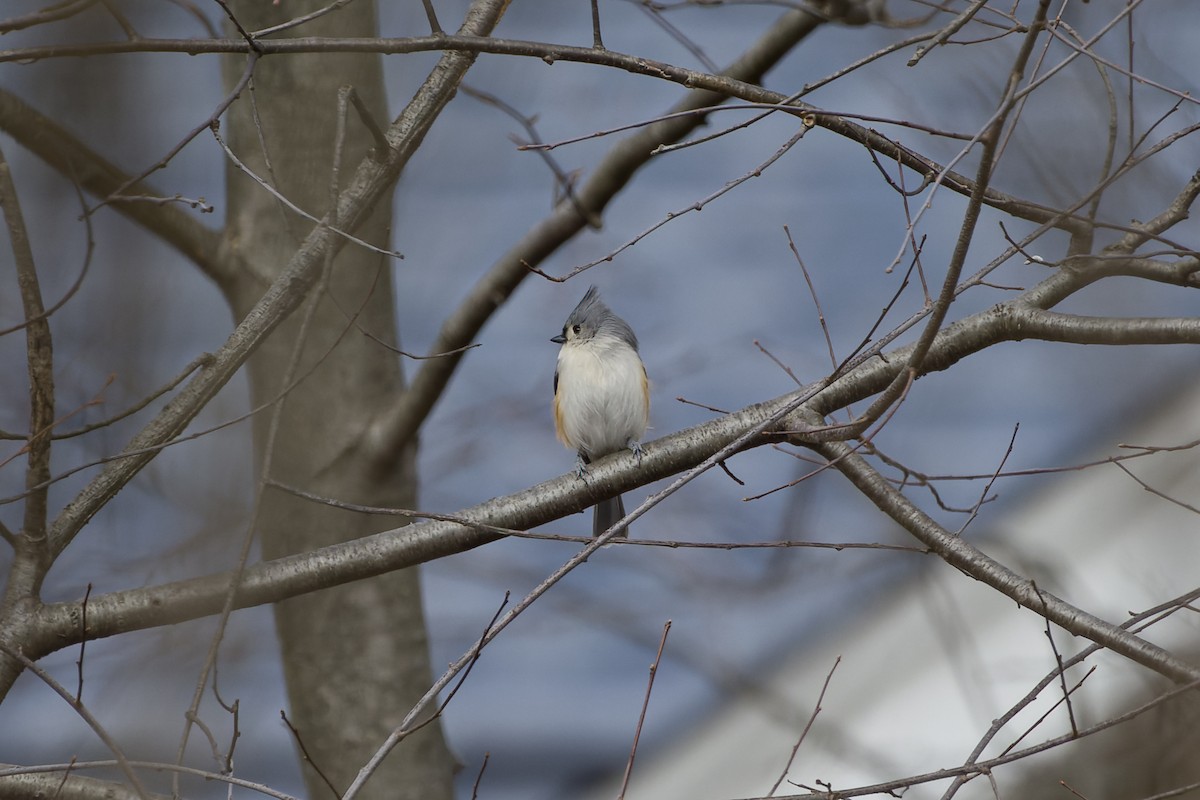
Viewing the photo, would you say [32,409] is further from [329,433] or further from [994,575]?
[994,575]

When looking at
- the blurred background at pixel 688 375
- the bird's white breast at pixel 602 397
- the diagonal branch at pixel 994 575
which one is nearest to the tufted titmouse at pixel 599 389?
the bird's white breast at pixel 602 397

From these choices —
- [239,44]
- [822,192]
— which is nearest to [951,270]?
[239,44]

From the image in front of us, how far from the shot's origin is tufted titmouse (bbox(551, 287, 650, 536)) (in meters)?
3.58

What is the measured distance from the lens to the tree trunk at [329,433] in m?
3.28

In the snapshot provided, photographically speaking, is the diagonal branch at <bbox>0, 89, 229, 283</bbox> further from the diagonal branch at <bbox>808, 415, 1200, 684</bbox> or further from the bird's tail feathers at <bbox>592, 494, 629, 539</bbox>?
the diagonal branch at <bbox>808, 415, 1200, 684</bbox>

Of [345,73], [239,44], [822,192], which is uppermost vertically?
[822,192]

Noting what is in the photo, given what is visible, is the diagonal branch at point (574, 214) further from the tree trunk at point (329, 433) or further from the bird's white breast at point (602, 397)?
the bird's white breast at point (602, 397)

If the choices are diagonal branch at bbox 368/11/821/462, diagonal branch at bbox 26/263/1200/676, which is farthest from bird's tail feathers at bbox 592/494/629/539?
diagonal branch at bbox 26/263/1200/676

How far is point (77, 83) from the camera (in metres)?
1.53

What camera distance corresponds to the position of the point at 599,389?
11.7 feet

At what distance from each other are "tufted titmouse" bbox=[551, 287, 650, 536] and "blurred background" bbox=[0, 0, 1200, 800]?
1.28 ft

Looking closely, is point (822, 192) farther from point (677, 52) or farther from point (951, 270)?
point (951, 270)

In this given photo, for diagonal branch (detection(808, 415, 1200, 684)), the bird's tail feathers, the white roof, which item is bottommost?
diagonal branch (detection(808, 415, 1200, 684))

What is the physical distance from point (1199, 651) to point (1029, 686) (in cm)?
89
